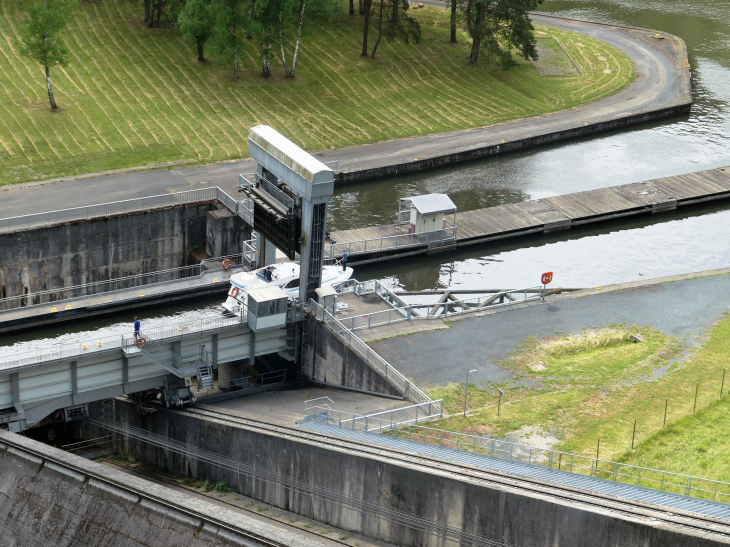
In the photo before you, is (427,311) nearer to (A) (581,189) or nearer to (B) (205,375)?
(B) (205,375)

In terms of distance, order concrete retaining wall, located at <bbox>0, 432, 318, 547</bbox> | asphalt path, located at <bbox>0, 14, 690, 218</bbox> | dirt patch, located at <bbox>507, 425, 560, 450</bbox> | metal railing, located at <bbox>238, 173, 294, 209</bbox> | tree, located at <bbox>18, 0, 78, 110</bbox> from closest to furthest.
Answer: concrete retaining wall, located at <bbox>0, 432, 318, 547</bbox>
dirt patch, located at <bbox>507, 425, 560, 450</bbox>
metal railing, located at <bbox>238, 173, 294, 209</bbox>
asphalt path, located at <bbox>0, 14, 690, 218</bbox>
tree, located at <bbox>18, 0, 78, 110</bbox>

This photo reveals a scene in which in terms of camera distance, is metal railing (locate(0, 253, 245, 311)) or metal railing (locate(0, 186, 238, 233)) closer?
metal railing (locate(0, 186, 238, 233))

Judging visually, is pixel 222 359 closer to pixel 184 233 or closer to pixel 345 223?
pixel 184 233

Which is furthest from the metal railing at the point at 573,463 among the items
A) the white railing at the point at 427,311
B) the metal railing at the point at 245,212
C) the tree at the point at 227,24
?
the tree at the point at 227,24

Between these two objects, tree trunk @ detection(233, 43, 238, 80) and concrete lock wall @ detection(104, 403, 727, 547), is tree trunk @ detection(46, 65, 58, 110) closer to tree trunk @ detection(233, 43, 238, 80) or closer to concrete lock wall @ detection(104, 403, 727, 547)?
tree trunk @ detection(233, 43, 238, 80)

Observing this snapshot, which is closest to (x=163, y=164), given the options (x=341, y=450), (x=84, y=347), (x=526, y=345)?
(x=84, y=347)

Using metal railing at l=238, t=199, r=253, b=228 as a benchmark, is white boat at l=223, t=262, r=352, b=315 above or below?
below

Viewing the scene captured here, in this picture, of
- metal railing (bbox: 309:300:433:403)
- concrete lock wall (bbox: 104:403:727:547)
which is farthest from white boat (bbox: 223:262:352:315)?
concrete lock wall (bbox: 104:403:727:547)
